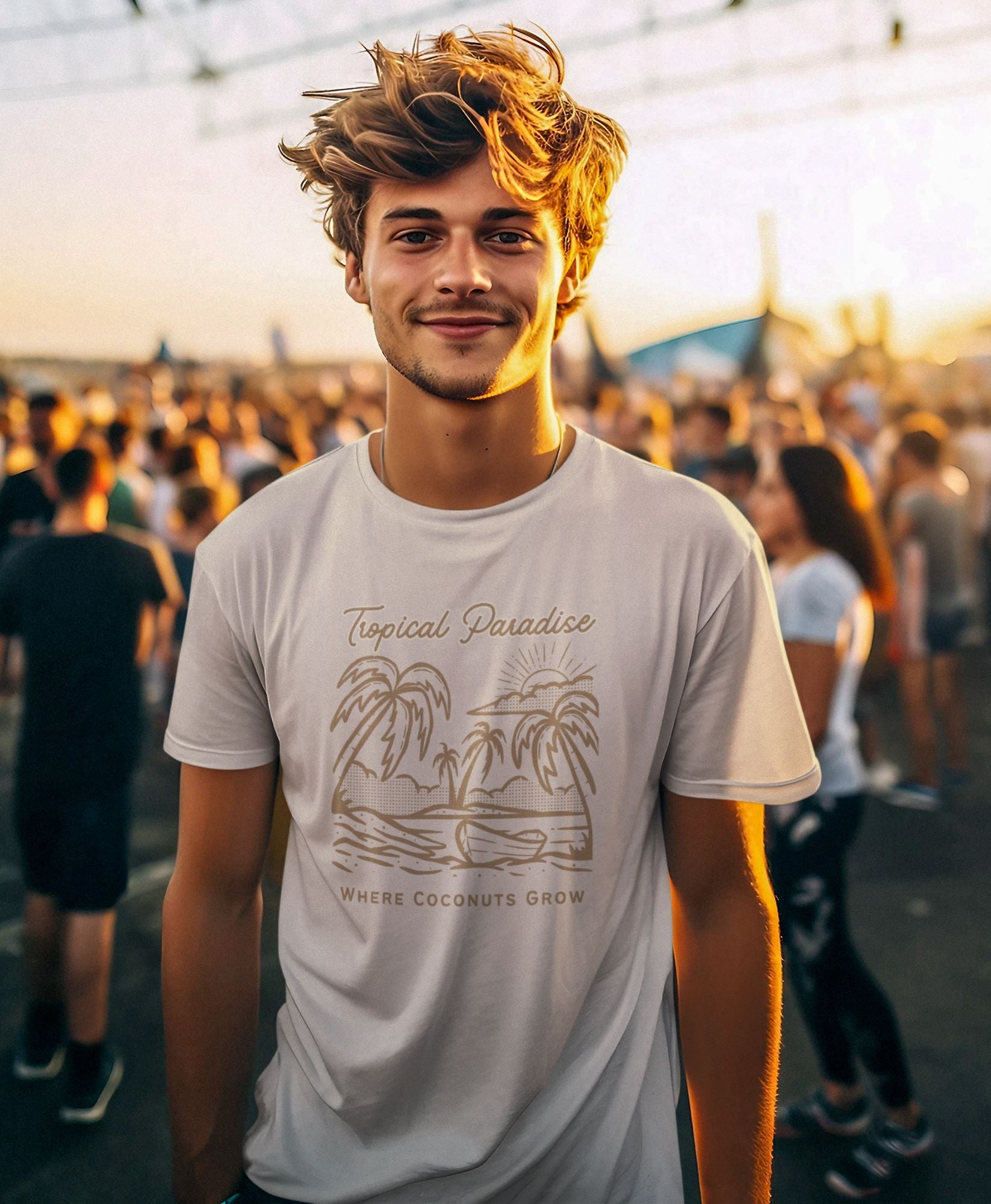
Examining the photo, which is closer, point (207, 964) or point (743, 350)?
point (207, 964)

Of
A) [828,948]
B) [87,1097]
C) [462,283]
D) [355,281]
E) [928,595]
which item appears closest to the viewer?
[462,283]

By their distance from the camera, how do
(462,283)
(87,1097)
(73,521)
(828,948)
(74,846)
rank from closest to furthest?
(462,283) < (828,948) < (87,1097) < (74,846) < (73,521)

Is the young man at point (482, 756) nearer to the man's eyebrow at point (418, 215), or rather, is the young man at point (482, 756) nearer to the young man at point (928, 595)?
the man's eyebrow at point (418, 215)

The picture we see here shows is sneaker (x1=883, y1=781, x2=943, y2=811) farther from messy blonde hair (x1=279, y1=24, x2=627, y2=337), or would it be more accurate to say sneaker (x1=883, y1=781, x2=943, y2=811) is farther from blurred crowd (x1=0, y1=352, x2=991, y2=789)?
messy blonde hair (x1=279, y1=24, x2=627, y2=337)

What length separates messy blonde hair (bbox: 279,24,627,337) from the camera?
49.5 inches

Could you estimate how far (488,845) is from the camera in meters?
1.25

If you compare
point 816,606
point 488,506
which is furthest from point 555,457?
point 816,606

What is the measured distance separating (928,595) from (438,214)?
4.76 metres

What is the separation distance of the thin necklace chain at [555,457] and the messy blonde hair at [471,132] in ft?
0.77

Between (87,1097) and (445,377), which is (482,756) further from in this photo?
(87,1097)

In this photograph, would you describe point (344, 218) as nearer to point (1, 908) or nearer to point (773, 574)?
point (773, 574)

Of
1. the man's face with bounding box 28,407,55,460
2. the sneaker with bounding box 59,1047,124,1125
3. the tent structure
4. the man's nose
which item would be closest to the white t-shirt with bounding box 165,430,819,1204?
the man's nose

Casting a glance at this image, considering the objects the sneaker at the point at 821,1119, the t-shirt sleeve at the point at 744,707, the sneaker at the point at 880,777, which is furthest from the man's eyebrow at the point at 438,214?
the sneaker at the point at 880,777

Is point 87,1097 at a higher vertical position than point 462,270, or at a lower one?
lower
